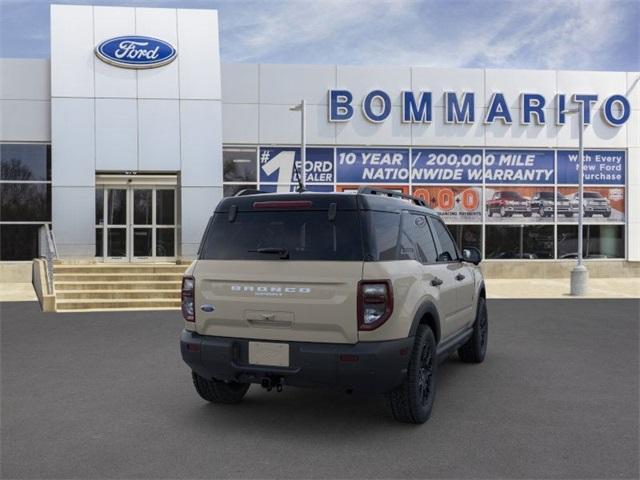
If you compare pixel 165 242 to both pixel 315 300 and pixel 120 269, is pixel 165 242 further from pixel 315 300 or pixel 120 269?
pixel 315 300

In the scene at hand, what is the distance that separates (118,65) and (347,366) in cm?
1596

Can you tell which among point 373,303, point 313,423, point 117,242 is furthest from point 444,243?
point 117,242

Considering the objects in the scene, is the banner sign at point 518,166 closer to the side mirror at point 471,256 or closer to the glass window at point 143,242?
the glass window at point 143,242

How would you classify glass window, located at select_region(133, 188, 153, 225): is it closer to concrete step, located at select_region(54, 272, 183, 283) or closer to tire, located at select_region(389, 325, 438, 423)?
concrete step, located at select_region(54, 272, 183, 283)

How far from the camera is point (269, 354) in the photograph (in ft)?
15.7

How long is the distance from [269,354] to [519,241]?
17.3 m

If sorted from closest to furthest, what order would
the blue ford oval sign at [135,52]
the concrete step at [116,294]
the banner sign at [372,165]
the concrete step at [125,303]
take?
1. the concrete step at [125,303]
2. the concrete step at [116,294]
3. the blue ford oval sign at [135,52]
4. the banner sign at [372,165]

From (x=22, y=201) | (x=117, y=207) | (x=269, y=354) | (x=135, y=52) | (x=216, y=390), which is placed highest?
(x=135, y=52)

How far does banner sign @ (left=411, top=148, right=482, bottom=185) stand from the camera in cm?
2017

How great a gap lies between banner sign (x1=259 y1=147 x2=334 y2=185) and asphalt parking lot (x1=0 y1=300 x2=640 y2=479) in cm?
1177

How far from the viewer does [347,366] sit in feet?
15.0

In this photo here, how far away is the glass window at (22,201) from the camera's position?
746 inches

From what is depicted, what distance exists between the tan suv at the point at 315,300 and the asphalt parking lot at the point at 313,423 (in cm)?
42

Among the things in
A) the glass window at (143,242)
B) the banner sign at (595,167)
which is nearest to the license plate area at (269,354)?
the glass window at (143,242)
